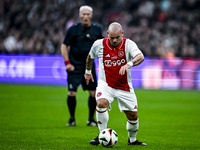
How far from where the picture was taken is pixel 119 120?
9.25m

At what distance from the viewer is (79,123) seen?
8.62 metres

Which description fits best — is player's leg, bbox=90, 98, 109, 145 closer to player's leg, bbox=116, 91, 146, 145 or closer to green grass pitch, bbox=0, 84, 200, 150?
player's leg, bbox=116, 91, 146, 145

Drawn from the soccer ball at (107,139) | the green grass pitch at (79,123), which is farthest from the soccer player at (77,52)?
the soccer ball at (107,139)

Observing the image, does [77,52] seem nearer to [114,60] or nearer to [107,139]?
[114,60]

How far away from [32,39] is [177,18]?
337 inches

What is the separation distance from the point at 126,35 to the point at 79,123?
1261 centimetres

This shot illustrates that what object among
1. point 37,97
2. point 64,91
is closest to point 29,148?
point 37,97

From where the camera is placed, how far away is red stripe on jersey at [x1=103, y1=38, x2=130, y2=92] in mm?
5957

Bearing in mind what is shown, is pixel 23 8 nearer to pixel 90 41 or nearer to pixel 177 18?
pixel 177 18

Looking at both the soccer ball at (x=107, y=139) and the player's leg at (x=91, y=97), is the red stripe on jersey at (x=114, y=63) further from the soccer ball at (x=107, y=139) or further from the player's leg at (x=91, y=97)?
the player's leg at (x=91, y=97)

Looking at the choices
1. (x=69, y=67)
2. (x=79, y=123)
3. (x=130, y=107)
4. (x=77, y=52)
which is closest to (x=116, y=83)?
(x=130, y=107)

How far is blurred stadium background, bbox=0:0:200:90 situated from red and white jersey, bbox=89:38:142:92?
12.1 metres

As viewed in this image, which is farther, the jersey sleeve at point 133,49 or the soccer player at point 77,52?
the soccer player at point 77,52

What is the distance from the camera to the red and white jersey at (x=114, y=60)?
595 centimetres
